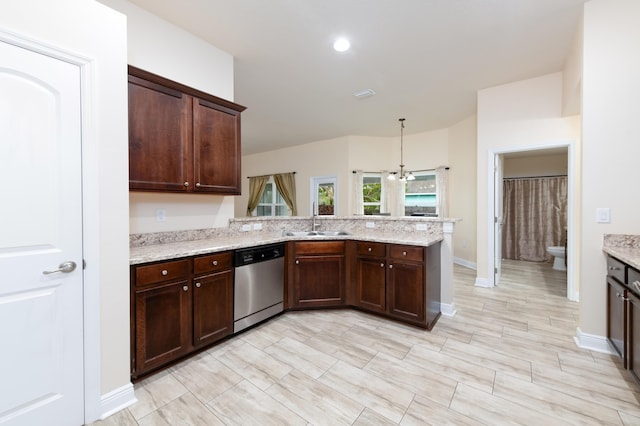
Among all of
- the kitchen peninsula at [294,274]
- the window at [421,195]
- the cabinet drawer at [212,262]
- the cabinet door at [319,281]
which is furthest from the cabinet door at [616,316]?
the window at [421,195]

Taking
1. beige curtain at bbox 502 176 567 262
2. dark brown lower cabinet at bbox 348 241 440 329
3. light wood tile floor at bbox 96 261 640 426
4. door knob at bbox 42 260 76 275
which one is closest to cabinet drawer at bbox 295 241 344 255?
dark brown lower cabinet at bbox 348 241 440 329

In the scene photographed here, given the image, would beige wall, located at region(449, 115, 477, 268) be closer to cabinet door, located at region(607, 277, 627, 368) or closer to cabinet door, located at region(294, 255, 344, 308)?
cabinet door, located at region(607, 277, 627, 368)

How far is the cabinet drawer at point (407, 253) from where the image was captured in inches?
99.6

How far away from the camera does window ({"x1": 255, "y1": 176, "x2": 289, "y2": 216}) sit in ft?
25.1

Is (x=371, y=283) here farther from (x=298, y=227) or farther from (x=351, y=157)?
(x=351, y=157)

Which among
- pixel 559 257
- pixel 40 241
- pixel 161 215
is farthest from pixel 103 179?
pixel 559 257

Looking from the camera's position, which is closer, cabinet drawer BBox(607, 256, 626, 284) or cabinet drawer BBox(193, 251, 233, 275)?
cabinet drawer BBox(607, 256, 626, 284)

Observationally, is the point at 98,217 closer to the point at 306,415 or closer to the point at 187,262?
the point at 187,262

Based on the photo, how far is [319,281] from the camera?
9.89ft

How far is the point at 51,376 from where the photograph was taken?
1394mm

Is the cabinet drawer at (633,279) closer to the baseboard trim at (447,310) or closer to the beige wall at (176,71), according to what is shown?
the baseboard trim at (447,310)

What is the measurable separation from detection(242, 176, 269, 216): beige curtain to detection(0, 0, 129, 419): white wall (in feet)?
20.7

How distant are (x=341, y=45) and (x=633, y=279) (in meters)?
2.96

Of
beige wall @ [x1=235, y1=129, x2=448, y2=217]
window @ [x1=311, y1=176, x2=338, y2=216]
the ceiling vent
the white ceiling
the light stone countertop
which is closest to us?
the light stone countertop
